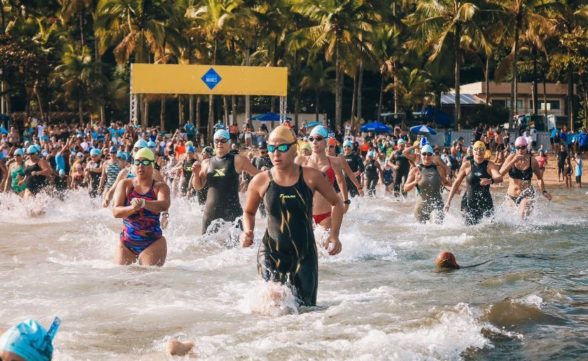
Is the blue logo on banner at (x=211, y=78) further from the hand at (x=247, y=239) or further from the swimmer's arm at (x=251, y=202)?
the hand at (x=247, y=239)

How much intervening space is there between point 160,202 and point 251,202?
1799 mm

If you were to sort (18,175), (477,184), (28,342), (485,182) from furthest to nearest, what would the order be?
(18,175) → (477,184) → (485,182) → (28,342)

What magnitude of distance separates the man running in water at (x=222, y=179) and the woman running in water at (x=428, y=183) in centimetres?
380

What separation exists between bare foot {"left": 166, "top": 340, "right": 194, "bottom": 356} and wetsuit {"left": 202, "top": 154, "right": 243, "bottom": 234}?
15.7 feet

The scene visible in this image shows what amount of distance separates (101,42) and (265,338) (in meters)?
38.4

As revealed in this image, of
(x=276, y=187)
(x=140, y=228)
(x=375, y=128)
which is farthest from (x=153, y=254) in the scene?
(x=375, y=128)

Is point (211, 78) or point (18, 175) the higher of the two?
point (211, 78)

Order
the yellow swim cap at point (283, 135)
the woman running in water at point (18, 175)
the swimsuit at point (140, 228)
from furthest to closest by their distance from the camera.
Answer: the woman running in water at point (18, 175)
the swimsuit at point (140, 228)
the yellow swim cap at point (283, 135)

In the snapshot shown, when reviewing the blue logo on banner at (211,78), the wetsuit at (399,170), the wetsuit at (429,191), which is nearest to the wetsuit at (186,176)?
the wetsuit at (429,191)

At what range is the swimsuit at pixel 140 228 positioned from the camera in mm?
9000

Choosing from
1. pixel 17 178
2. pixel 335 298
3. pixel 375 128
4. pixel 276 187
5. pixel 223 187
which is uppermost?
pixel 375 128

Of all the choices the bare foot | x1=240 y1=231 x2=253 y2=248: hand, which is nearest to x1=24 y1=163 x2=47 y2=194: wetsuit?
x1=240 y1=231 x2=253 y2=248: hand

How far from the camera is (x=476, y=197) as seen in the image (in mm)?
14062

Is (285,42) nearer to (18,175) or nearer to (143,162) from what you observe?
(18,175)
